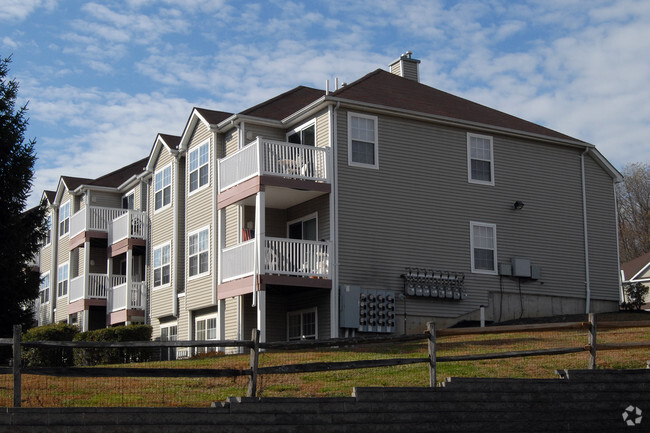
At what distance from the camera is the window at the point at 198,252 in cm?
2786

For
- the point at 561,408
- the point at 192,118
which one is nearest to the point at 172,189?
the point at 192,118

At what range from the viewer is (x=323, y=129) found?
2464 cm

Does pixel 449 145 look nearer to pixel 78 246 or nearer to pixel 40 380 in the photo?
pixel 40 380

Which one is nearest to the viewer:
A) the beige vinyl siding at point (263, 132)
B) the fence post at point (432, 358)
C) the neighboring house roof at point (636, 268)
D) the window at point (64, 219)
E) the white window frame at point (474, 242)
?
the fence post at point (432, 358)

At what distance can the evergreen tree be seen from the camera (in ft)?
76.4

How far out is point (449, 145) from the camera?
26.6 m

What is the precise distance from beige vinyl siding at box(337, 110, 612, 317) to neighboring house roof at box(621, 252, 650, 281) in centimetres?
2217

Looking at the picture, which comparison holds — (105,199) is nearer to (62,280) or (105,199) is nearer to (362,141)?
(62,280)

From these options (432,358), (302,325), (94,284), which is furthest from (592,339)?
(94,284)

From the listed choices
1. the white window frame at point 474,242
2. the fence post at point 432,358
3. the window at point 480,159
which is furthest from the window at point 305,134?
the fence post at point 432,358

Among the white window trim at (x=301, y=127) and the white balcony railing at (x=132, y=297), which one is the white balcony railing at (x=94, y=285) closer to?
the white balcony railing at (x=132, y=297)

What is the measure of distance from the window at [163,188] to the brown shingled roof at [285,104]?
5332mm

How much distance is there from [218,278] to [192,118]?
6.08 meters

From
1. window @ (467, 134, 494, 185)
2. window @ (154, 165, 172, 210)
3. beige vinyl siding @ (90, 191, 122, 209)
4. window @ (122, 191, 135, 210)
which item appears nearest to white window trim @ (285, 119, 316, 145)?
window @ (467, 134, 494, 185)
